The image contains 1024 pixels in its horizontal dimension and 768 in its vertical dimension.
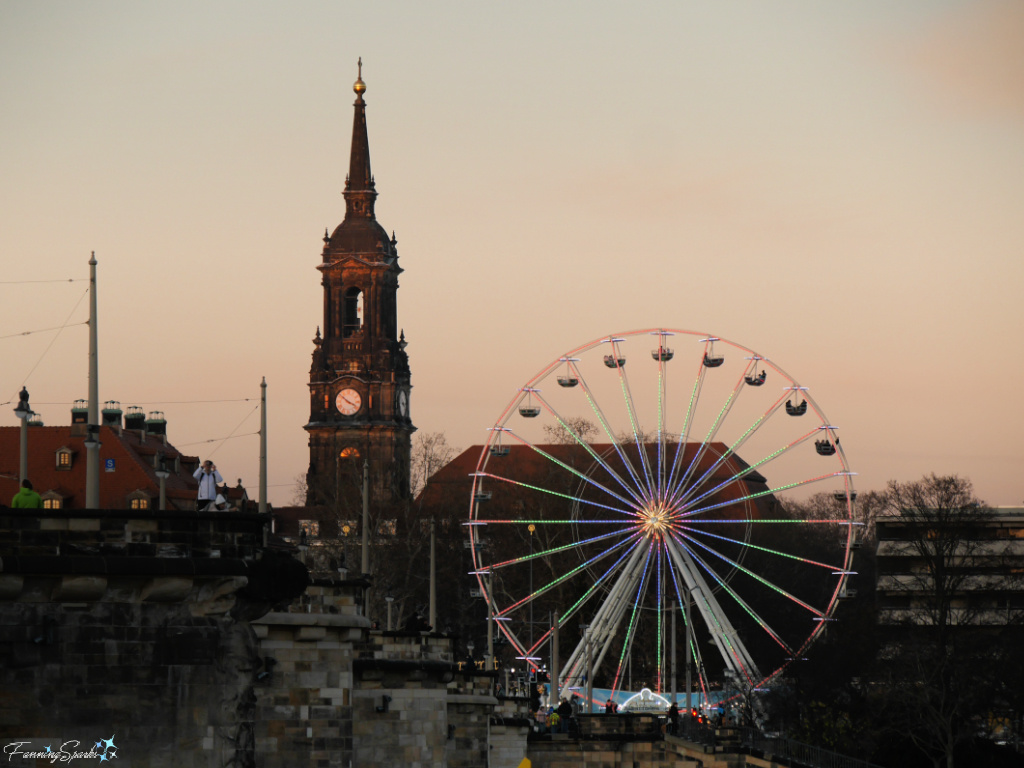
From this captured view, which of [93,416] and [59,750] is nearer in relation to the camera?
[59,750]

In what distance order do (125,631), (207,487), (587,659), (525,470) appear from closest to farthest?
1. (125,631)
2. (207,487)
3. (587,659)
4. (525,470)

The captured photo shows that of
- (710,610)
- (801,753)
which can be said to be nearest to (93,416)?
(801,753)

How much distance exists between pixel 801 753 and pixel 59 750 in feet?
143

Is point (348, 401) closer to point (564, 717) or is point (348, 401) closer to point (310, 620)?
point (564, 717)

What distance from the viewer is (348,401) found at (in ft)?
509

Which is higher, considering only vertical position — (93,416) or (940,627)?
(93,416)

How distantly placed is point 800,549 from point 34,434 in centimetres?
5044

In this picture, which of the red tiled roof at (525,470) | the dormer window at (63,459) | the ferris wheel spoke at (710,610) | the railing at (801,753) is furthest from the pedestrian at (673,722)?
the red tiled roof at (525,470)

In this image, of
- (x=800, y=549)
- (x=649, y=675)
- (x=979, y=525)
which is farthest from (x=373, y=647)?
(x=800, y=549)

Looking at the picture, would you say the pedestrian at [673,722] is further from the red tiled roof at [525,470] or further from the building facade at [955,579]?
the red tiled roof at [525,470]

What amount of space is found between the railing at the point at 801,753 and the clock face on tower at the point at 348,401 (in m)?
89.9

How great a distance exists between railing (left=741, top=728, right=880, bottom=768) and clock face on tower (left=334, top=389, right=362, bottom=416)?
89895mm

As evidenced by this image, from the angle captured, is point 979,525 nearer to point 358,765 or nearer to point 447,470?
point 358,765

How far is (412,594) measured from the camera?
120250 millimetres
